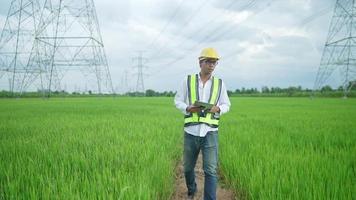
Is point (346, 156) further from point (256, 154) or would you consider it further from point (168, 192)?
point (168, 192)

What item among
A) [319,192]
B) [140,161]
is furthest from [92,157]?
[319,192]

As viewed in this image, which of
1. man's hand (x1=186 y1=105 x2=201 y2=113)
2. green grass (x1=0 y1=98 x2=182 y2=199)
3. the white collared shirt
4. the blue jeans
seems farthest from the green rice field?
man's hand (x1=186 y1=105 x2=201 y2=113)

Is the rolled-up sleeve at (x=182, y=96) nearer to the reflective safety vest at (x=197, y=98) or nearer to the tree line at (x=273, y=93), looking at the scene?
the reflective safety vest at (x=197, y=98)

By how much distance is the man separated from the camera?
11.1 ft

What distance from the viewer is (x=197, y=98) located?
3.56 metres

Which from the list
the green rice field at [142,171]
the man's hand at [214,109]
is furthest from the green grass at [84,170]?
the man's hand at [214,109]

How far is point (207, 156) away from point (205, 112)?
46 cm

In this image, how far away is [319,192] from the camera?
2.95 metres

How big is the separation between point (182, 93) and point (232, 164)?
142 cm

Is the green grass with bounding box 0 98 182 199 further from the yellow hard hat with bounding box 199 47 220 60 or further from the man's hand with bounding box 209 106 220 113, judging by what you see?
the yellow hard hat with bounding box 199 47 220 60

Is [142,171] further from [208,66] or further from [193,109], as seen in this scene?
[208,66]

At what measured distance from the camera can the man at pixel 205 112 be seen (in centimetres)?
338

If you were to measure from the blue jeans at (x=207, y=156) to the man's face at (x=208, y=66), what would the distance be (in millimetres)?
644

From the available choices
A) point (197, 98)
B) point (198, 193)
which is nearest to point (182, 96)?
point (197, 98)
